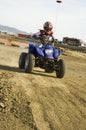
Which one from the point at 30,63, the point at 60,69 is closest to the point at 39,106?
the point at 30,63

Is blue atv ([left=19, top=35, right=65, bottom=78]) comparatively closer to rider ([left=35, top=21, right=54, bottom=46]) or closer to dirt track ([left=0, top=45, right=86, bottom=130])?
rider ([left=35, top=21, right=54, bottom=46])

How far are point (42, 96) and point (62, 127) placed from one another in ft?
7.12

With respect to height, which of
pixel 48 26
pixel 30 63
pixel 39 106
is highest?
pixel 48 26

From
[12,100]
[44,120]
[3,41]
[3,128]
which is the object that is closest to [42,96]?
[12,100]

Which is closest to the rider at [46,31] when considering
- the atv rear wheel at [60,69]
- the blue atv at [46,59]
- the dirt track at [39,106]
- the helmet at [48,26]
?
the helmet at [48,26]

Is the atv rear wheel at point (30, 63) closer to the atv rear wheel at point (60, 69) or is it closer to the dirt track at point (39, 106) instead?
the atv rear wheel at point (60, 69)

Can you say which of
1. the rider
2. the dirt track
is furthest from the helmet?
the dirt track

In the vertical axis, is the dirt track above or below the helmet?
below

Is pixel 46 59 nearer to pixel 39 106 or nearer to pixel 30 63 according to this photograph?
pixel 30 63

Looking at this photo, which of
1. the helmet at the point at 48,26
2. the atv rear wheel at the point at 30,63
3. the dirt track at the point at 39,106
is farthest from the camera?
the helmet at the point at 48,26

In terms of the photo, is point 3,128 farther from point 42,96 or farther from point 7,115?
point 42,96

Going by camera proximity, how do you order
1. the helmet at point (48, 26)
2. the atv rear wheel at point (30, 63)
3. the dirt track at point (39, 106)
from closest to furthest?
the dirt track at point (39, 106) < the atv rear wheel at point (30, 63) < the helmet at point (48, 26)

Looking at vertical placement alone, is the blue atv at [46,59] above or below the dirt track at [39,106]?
above

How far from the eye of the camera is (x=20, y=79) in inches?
416
